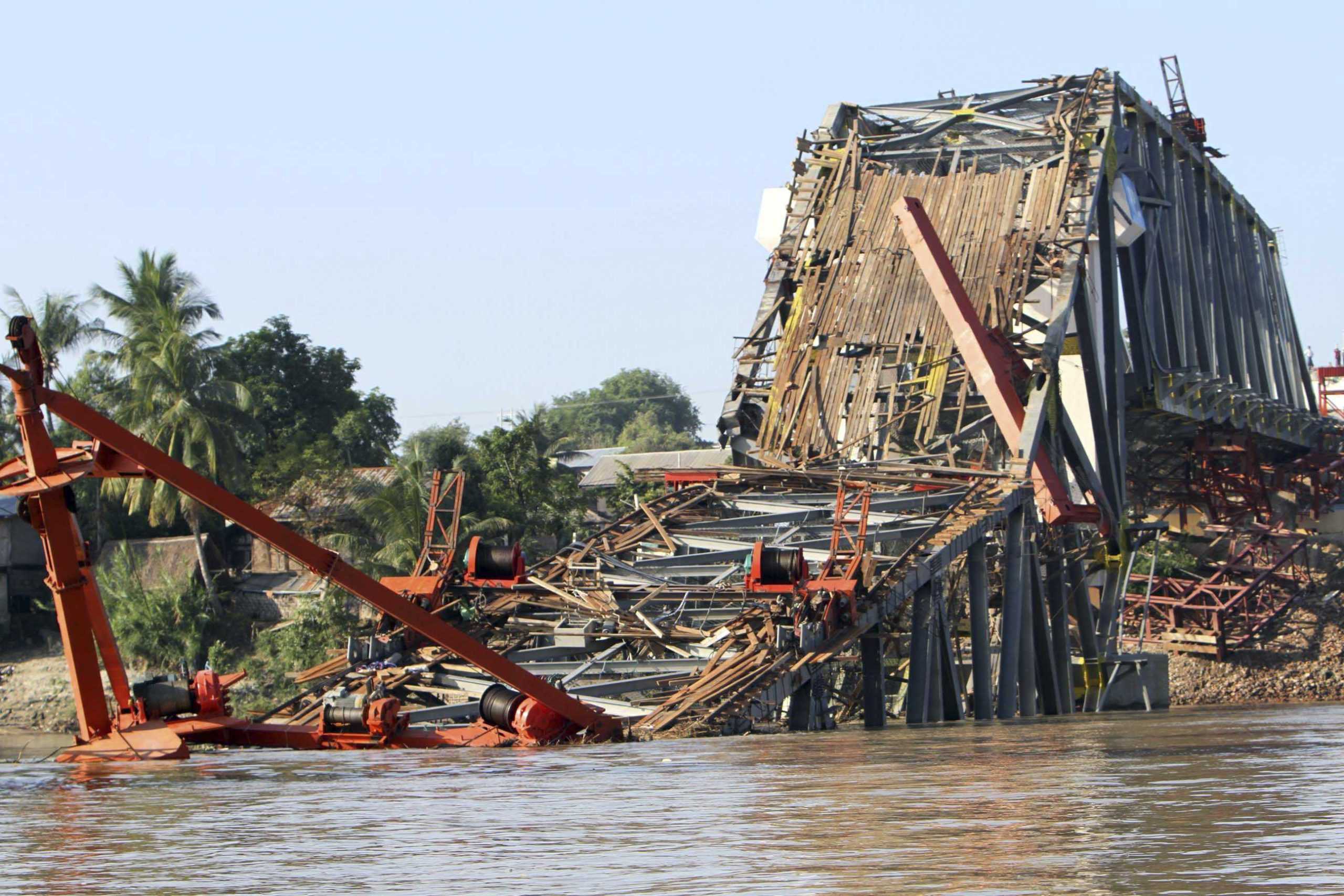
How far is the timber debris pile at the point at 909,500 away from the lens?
70.1 feet

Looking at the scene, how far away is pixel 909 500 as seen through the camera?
31.6 metres

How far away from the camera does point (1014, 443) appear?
34562mm

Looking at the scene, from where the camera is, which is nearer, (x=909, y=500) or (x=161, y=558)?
(x=909, y=500)

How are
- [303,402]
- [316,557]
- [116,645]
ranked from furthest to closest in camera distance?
[303,402] → [316,557] → [116,645]

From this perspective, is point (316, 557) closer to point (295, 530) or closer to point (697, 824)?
point (697, 824)

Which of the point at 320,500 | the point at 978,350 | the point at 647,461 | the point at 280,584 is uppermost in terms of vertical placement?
the point at 647,461

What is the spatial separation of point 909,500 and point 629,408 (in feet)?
470

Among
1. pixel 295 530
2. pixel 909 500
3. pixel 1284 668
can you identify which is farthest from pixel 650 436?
pixel 909 500

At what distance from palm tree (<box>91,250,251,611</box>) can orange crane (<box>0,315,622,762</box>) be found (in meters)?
33.4

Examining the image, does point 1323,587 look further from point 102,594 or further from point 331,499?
point 102,594

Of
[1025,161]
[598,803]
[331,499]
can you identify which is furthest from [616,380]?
[598,803]

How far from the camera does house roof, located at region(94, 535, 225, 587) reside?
55625 mm

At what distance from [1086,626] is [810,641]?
1629cm

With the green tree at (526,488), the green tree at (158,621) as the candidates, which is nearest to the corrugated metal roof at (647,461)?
the green tree at (526,488)
